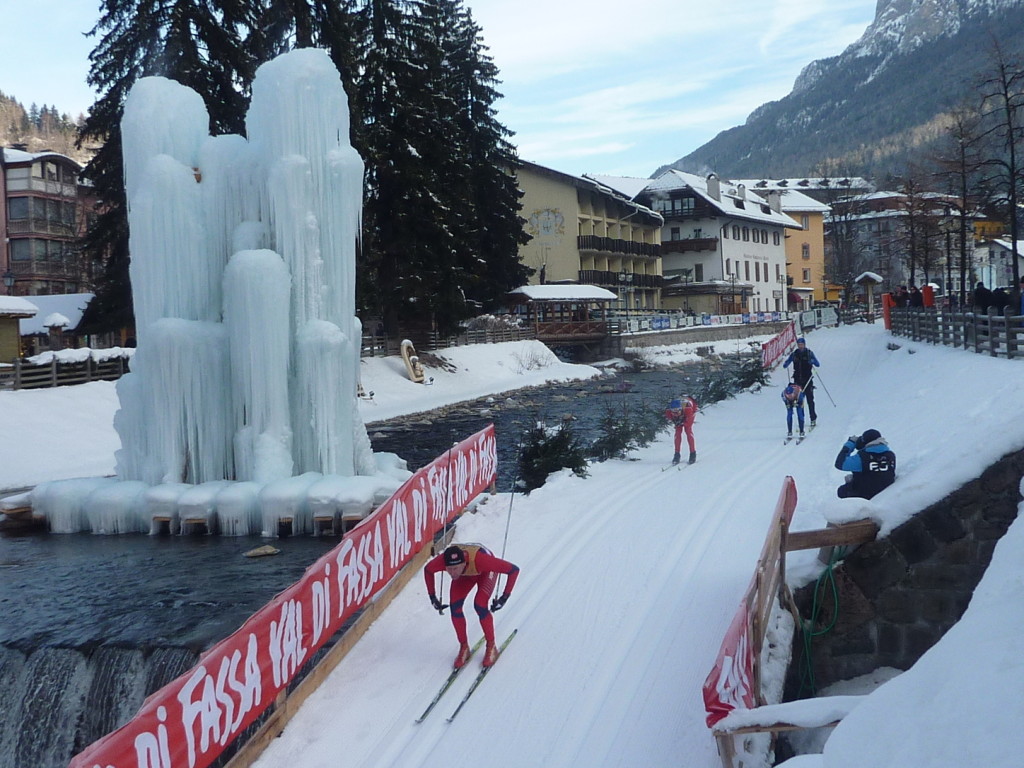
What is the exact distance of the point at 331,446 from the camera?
1642cm

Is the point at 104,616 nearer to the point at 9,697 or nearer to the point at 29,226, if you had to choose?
the point at 9,697

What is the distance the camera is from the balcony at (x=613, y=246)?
66.3 m

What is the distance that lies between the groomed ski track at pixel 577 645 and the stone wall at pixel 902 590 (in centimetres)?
118

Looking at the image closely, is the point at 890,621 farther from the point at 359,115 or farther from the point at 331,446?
the point at 359,115

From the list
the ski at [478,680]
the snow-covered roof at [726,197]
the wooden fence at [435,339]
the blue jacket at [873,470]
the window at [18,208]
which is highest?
the snow-covered roof at [726,197]

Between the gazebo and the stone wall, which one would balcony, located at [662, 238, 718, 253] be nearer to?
the gazebo

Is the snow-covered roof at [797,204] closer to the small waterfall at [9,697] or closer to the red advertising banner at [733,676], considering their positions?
the red advertising banner at [733,676]

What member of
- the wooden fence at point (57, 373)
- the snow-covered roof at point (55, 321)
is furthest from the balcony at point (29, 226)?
the wooden fence at point (57, 373)

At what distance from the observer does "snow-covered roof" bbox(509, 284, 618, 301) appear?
175ft

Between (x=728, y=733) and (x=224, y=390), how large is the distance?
1298 cm

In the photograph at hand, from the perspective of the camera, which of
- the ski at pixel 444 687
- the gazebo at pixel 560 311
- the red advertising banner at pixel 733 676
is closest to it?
the red advertising banner at pixel 733 676

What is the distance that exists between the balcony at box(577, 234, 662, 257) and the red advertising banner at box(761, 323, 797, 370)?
2820 cm

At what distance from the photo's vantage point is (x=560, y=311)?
186 ft

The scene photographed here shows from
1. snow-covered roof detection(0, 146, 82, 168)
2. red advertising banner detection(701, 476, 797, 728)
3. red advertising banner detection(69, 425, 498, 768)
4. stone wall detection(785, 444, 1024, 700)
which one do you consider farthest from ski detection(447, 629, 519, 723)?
snow-covered roof detection(0, 146, 82, 168)
